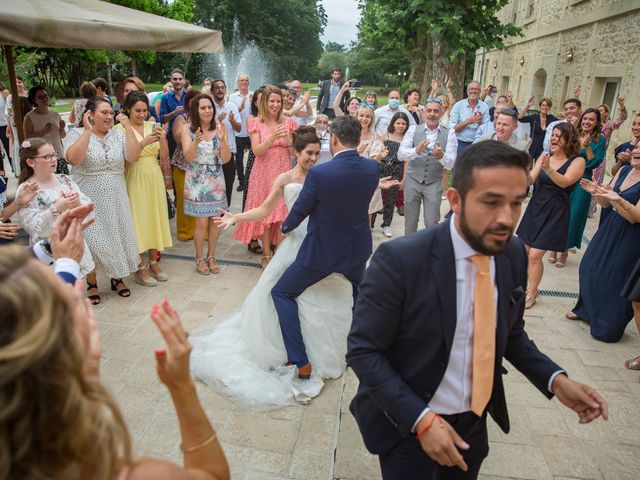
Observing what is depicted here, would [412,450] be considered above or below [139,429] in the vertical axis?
above

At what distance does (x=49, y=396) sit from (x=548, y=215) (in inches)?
199

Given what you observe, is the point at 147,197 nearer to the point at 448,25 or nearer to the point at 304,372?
the point at 304,372

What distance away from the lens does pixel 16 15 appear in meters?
4.08

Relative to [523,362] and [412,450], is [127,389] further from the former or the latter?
[523,362]

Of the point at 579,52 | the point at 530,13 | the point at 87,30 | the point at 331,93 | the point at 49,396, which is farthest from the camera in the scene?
the point at 530,13

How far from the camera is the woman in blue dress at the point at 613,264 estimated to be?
173 inches

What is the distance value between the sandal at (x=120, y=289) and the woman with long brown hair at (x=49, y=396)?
426cm

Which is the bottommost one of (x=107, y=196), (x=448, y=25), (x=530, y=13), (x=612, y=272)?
(x=612, y=272)

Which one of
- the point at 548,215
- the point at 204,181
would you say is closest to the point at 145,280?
the point at 204,181

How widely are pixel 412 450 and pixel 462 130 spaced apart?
7395mm

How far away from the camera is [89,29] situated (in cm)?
474

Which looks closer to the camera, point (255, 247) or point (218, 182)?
point (218, 182)

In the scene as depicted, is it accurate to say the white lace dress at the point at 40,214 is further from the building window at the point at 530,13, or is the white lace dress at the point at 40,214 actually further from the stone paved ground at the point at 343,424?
the building window at the point at 530,13

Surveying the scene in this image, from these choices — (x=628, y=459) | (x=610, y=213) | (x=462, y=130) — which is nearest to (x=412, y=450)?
(x=628, y=459)
